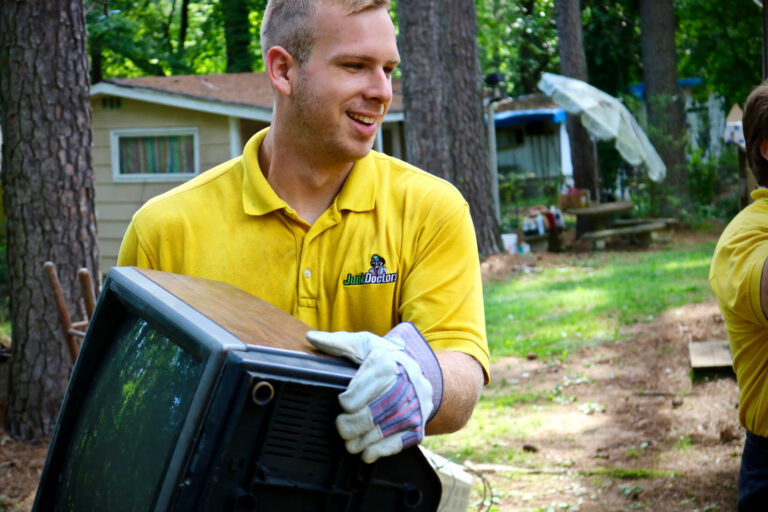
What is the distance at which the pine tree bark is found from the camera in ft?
65.8

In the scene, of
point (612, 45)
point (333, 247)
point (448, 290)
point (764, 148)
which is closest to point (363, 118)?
point (333, 247)

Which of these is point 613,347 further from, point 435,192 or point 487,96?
point 487,96

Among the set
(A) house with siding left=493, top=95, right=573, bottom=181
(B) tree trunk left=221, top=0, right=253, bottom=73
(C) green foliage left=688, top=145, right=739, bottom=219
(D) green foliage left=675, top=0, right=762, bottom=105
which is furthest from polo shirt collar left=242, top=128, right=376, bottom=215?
(A) house with siding left=493, top=95, right=573, bottom=181

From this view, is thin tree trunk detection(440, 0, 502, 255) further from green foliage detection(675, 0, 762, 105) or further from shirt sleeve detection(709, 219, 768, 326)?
shirt sleeve detection(709, 219, 768, 326)

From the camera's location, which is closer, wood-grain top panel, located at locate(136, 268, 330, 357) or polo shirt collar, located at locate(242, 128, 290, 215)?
wood-grain top panel, located at locate(136, 268, 330, 357)

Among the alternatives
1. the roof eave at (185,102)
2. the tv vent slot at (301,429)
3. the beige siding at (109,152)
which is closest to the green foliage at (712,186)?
the roof eave at (185,102)

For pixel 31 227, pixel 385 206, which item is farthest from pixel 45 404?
pixel 385 206

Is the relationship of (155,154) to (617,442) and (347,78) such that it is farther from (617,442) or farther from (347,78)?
(347,78)

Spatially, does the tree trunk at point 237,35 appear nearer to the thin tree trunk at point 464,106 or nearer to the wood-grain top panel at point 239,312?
the thin tree trunk at point 464,106

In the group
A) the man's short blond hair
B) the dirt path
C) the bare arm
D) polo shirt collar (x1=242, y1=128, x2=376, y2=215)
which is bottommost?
the dirt path

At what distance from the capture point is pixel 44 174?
6133 mm

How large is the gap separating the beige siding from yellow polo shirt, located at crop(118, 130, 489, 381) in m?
13.2

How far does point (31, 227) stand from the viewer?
6.14 m

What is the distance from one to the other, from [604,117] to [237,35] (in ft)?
36.6
